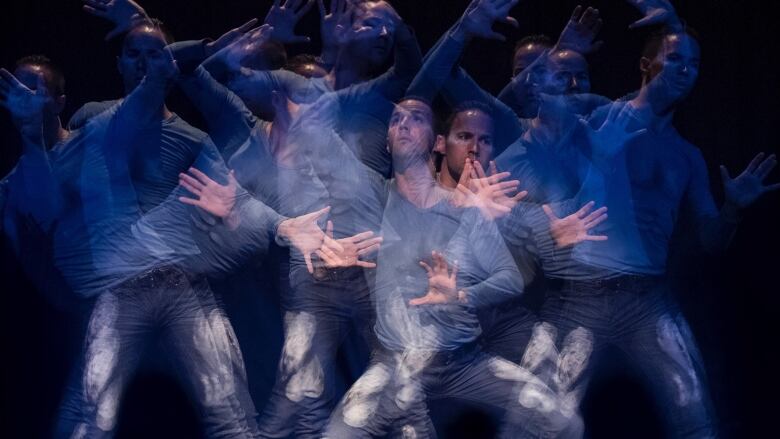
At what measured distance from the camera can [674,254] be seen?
4156mm

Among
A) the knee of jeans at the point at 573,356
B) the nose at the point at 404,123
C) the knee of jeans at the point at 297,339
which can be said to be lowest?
the knee of jeans at the point at 573,356

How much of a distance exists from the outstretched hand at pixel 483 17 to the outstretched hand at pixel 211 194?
923 millimetres

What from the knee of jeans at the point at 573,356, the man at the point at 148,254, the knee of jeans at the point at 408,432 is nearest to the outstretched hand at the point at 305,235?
the man at the point at 148,254

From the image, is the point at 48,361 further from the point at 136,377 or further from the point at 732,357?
the point at 732,357

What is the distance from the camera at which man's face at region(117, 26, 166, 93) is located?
3877 mm

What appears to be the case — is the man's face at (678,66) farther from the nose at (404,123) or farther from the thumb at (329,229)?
the thumb at (329,229)

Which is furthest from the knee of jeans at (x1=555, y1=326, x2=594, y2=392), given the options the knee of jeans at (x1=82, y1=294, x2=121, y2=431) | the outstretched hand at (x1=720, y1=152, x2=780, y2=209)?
the knee of jeans at (x1=82, y1=294, x2=121, y2=431)

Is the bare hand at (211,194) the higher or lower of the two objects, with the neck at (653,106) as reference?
lower

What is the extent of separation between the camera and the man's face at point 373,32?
3.97 m

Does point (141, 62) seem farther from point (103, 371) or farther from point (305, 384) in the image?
point (305, 384)

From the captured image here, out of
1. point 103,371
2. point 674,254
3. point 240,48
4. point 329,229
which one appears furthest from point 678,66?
point 103,371

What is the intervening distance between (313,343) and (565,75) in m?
1.23

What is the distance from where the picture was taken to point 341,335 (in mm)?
3820

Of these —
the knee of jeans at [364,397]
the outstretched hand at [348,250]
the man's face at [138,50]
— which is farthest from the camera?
the man's face at [138,50]
